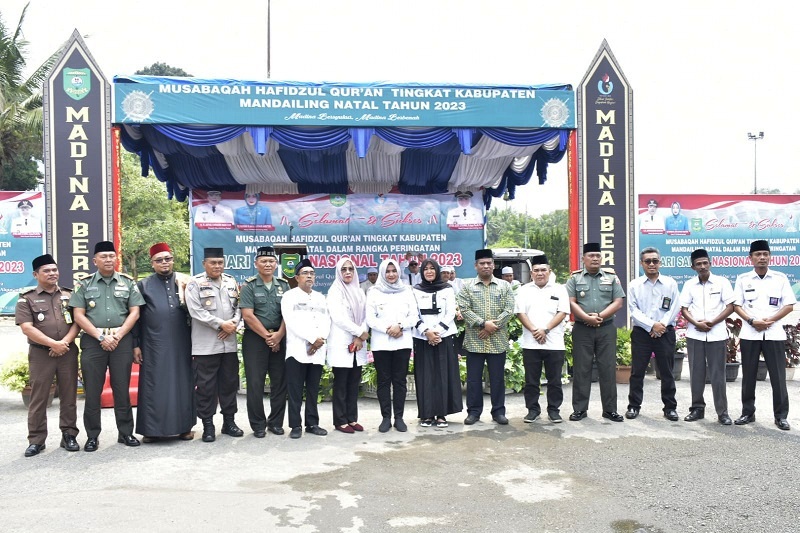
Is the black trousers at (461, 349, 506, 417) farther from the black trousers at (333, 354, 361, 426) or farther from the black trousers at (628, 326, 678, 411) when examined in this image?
the black trousers at (628, 326, 678, 411)

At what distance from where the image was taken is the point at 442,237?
42.7ft

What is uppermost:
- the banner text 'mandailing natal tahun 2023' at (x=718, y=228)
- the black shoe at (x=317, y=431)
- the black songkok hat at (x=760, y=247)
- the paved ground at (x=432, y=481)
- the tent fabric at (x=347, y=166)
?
the tent fabric at (x=347, y=166)

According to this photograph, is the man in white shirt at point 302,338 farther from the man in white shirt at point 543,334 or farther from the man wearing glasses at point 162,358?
the man in white shirt at point 543,334

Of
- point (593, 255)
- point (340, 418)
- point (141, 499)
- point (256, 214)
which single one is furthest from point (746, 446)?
point (256, 214)

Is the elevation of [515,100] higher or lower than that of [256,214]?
higher

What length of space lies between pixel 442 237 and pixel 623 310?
15.6 ft

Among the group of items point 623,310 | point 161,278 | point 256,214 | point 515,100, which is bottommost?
point 623,310

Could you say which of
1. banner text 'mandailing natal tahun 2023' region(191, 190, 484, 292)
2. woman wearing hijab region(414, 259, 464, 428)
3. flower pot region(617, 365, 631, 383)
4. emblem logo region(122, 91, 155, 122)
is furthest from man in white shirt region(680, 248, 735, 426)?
banner text 'mandailing natal tahun 2023' region(191, 190, 484, 292)

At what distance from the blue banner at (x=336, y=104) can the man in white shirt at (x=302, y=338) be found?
335 cm

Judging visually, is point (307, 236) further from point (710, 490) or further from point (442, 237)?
point (710, 490)

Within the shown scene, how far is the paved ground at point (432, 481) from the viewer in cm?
370

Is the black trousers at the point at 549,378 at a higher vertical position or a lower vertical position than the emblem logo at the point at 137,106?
lower

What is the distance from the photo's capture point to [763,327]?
5.94 metres

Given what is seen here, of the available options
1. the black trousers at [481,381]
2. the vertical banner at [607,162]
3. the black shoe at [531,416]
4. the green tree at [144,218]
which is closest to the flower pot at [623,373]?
the vertical banner at [607,162]
